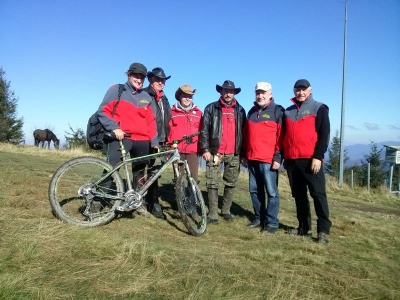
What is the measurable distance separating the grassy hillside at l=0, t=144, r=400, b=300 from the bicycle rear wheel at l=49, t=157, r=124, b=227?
0.82ft

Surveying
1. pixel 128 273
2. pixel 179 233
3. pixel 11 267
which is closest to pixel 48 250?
pixel 11 267

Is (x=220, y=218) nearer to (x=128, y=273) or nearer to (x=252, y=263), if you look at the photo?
(x=252, y=263)

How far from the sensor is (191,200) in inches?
180

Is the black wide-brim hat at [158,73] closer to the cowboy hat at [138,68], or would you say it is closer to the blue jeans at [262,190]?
the cowboy hat at [138,68]

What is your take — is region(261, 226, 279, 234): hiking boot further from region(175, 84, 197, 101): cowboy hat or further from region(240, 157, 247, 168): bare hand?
region(175, 84, 197, 101): cowboy hat

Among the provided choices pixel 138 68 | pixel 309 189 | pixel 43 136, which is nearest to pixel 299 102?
pixel 309 189

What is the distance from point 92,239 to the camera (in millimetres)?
3205

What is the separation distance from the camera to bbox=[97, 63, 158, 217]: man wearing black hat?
4.44 m

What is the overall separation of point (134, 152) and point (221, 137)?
4.54 feet

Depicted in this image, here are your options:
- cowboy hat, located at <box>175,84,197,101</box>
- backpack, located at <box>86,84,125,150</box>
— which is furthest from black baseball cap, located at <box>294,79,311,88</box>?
backpack, located at <box>86,84,125,150</box>

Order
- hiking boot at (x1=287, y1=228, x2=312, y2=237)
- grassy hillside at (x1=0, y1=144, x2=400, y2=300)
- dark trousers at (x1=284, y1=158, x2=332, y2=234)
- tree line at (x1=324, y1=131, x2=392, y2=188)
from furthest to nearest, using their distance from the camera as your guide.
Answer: tree line at (x1=324, y1=131, x2=392, y2=188), hiking boot at (x1=287, y1=228, x2=312, y2=237), dark trousers at (x1=284, y1=158, x2=332, y2=234), grassy hillside at (x1=0, y1=144, x2=400, y2=300)

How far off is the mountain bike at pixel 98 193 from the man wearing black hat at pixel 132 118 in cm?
17

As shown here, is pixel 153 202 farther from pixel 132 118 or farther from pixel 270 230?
pixel 270 230

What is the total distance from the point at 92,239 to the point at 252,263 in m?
1.55
